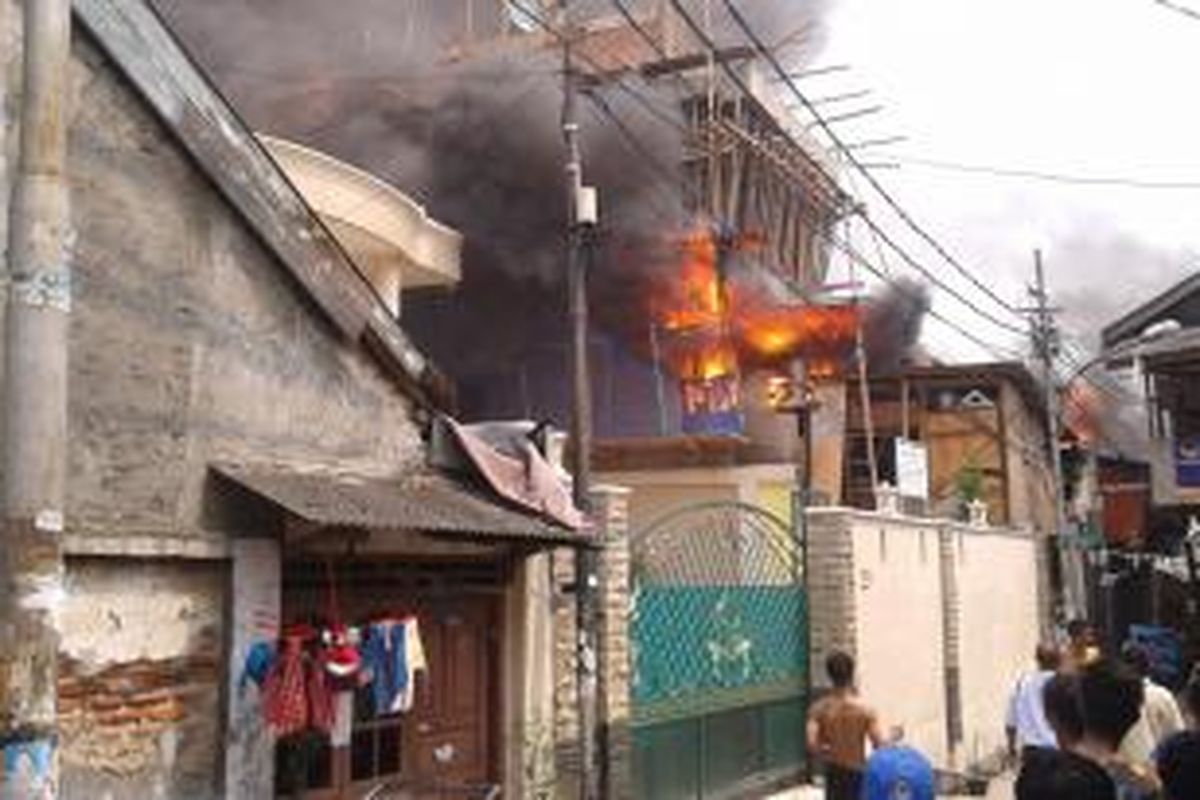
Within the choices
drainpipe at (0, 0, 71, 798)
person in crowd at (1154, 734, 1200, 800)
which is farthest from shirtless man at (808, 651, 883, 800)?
drainpipe at (0, 0, 71, 798)

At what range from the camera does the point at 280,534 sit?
831cm

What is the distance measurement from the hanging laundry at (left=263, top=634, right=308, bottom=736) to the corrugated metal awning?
30.1 inches

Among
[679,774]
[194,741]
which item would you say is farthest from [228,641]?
[679,774]

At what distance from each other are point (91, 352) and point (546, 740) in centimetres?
482

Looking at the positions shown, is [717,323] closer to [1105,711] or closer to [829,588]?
[829,588]

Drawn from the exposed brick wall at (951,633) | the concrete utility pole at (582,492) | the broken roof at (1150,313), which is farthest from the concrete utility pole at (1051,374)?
the concrete utility pole at (582,492)

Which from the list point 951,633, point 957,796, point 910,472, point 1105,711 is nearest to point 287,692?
point 1105,711

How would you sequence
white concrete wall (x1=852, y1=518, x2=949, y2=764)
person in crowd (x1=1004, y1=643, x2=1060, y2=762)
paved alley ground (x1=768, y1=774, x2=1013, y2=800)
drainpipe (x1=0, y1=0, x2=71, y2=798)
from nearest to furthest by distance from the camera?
drainpipe (x1=0, y1=0, x2=71, y2=798) → person in crowd (x1=1004, y1=643, x2=1060, y2=762) → paved alley ground (x1=768, y1=774, x2=1013, y2=800) → white concrete wall (x1=852, y1=518, x2=949, y2=764)

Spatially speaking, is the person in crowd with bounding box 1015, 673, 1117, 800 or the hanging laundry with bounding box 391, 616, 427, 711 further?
the hanging laundry with bounding box 391, 616, 427, 711

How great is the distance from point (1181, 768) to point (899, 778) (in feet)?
9.26

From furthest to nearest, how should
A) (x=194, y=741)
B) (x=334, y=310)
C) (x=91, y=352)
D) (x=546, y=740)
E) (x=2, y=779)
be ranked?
(x=546, y=740)
(x=334, y=310)
(x=194, y=741)
(x=91, y=352)
(x=2, y=779)

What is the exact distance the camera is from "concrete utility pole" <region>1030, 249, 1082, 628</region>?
26.3 m

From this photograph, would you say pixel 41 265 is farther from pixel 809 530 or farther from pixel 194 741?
pixel 809 530

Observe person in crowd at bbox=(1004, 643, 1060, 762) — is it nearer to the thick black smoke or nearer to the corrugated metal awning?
the corrugated metal awning
